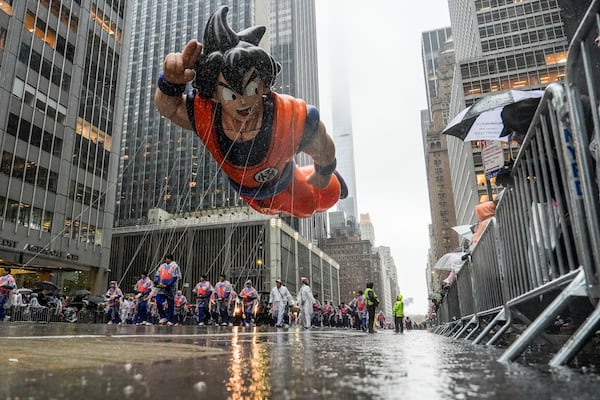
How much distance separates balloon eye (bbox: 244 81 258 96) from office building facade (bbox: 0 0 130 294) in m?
22.5

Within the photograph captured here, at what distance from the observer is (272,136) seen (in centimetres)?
984

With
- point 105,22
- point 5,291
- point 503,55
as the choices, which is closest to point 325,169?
point 5,291

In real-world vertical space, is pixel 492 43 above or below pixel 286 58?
below

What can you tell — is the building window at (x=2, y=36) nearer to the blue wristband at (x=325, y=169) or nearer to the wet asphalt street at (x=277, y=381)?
the blue wristband at (x=325, y=169)

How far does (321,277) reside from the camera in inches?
2778

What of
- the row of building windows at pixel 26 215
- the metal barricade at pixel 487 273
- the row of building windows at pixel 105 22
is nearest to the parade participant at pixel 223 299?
the metal barricade at pixel 487 273

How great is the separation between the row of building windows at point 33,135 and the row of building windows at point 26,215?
4.10 metres

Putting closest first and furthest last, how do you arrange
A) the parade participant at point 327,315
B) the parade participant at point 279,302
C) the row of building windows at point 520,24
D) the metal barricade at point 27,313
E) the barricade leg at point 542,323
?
the barricade leg at point 542,323 < the parade participant at point 279,302 < the metal barricade at point 27,313 < the parade participant at point 327,315 < the row of building windows at point 520,24

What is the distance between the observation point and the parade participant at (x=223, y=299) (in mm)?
17953

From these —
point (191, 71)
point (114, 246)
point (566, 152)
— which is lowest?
point (566, 152)

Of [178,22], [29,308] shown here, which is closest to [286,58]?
[178,22]

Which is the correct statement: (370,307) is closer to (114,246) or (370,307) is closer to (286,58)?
(114,246)

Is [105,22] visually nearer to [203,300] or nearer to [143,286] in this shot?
[143,286]

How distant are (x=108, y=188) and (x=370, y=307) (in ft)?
85.4
